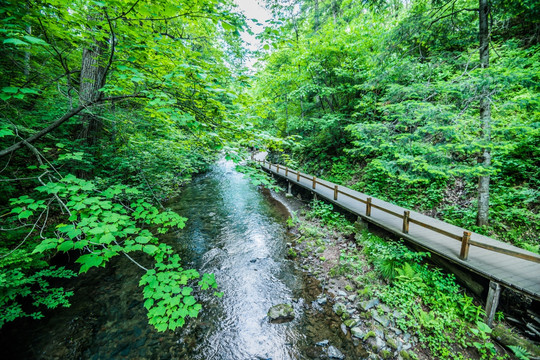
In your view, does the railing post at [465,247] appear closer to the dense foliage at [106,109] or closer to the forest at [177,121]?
the forest at [177,121]

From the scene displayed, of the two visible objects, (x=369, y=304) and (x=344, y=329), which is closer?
(x=344, y=329)

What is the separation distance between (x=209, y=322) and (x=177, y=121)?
449cm

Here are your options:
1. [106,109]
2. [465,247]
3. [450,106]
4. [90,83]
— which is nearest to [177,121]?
[106,109]

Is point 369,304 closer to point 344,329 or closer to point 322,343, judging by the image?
point 344,329

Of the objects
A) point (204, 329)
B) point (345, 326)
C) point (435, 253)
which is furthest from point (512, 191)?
point (204, 329)

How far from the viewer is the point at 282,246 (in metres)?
7.54

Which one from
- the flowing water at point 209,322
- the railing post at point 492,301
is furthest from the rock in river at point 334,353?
the railing post at point 492,301

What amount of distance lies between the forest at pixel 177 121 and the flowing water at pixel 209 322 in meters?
0.55

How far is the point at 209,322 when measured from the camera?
4.55 meters

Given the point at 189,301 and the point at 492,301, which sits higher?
the point at 189,301

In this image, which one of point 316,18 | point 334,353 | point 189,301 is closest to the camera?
point 189,301

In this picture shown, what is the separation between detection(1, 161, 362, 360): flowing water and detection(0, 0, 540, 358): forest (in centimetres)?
55

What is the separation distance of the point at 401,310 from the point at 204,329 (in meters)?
4.34

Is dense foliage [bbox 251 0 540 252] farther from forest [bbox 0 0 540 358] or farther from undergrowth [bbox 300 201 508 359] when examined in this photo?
undergrowth [bbox 300 201 508 359]
